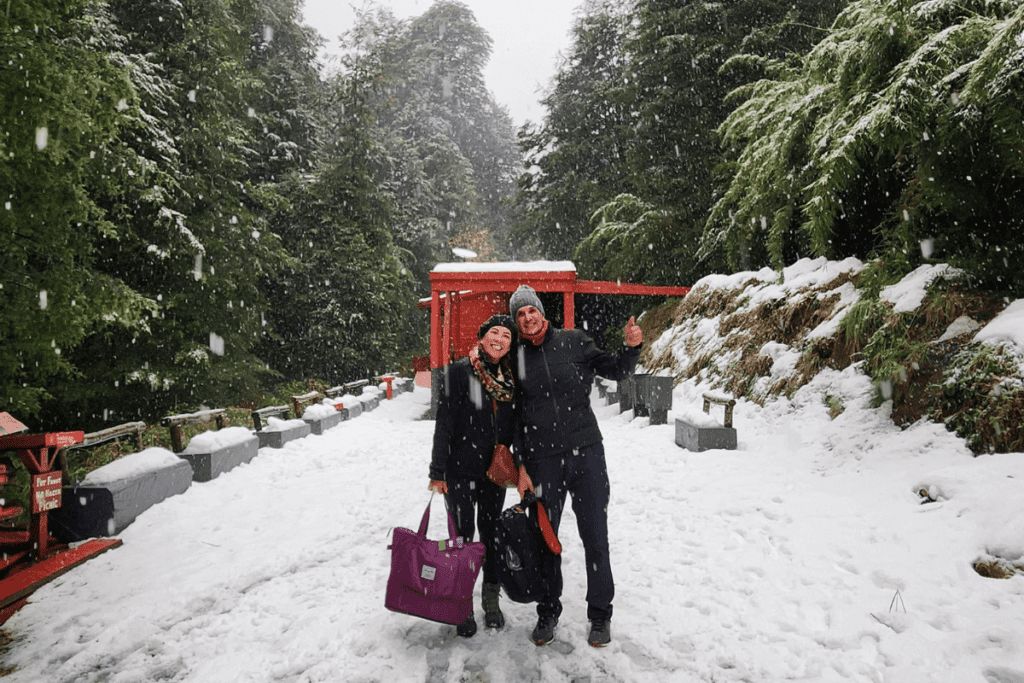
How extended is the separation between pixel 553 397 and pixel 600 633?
50.9 inches

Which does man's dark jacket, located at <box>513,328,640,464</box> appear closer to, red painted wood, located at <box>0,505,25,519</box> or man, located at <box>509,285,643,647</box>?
man, located at <box>509,285,643,647</box>

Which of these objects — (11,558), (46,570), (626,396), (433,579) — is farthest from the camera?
(626,396)

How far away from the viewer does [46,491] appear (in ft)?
14.0

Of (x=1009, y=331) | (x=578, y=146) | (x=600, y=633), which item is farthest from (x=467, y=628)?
(x=578, y=146)

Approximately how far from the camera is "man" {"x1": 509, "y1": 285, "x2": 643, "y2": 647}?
2908 mm

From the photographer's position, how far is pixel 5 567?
156 inches

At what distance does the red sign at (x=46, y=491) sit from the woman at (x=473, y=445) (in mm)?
3415

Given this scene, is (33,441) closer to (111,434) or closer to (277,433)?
(111,434)

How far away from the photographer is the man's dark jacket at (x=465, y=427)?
314 centimetres

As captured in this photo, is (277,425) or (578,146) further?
(578,146)

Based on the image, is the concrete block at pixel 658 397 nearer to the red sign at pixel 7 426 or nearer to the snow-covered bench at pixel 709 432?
the snow-covered bench at pixel 709 432

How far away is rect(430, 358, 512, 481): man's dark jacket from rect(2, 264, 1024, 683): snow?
38.1 inches

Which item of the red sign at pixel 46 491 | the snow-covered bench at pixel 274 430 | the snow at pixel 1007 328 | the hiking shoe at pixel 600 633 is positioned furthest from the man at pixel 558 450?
the snow-covered bench at pixel 274 430

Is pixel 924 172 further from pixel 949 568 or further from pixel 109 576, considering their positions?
pixel 109 576
